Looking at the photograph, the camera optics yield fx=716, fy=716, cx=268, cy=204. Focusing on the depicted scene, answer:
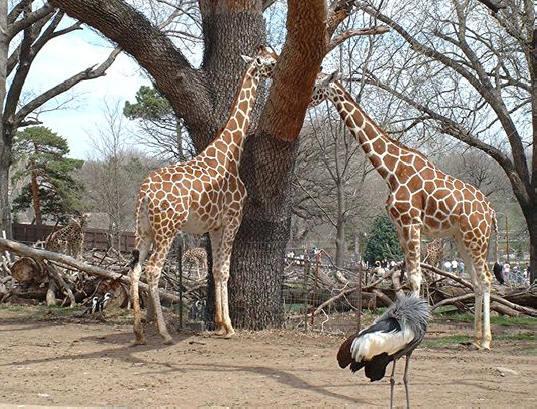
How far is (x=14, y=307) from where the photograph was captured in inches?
583

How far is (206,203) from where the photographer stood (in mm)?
9914

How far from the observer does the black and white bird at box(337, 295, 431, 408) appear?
575cm

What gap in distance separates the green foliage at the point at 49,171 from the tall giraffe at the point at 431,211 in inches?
1279

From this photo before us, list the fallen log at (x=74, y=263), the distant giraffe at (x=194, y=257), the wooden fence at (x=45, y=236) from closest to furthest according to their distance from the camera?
1. the fallen log at (x=74, y=263)
2. the distant giraffe at (x=194, y=257)
3. the wooden fence at (x=45, y=236)

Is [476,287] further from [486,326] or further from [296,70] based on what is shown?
[296,70]

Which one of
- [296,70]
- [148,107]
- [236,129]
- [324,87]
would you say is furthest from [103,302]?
[148,107]

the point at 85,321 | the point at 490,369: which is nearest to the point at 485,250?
the point at 490,369

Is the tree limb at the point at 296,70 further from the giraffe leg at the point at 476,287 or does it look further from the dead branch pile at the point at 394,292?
the dead branch pile at the point at 394,292

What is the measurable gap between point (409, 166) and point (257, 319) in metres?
3.19

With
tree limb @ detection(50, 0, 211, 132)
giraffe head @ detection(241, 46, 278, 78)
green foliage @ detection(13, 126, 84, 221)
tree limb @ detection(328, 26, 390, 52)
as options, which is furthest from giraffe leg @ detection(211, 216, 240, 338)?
green foliage @ detection(13, 126, 84, 221)

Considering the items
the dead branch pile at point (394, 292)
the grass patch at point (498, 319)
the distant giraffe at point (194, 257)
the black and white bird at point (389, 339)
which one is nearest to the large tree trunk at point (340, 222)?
the distant giraffe at point (194, 257)

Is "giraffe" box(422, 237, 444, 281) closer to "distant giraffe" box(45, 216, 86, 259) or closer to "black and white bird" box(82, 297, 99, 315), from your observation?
"distant giraffe" box(45, 216, 86, 259)

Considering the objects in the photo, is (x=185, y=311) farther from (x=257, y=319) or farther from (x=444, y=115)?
(x=444, y=115)

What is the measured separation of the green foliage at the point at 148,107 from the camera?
124 ft
